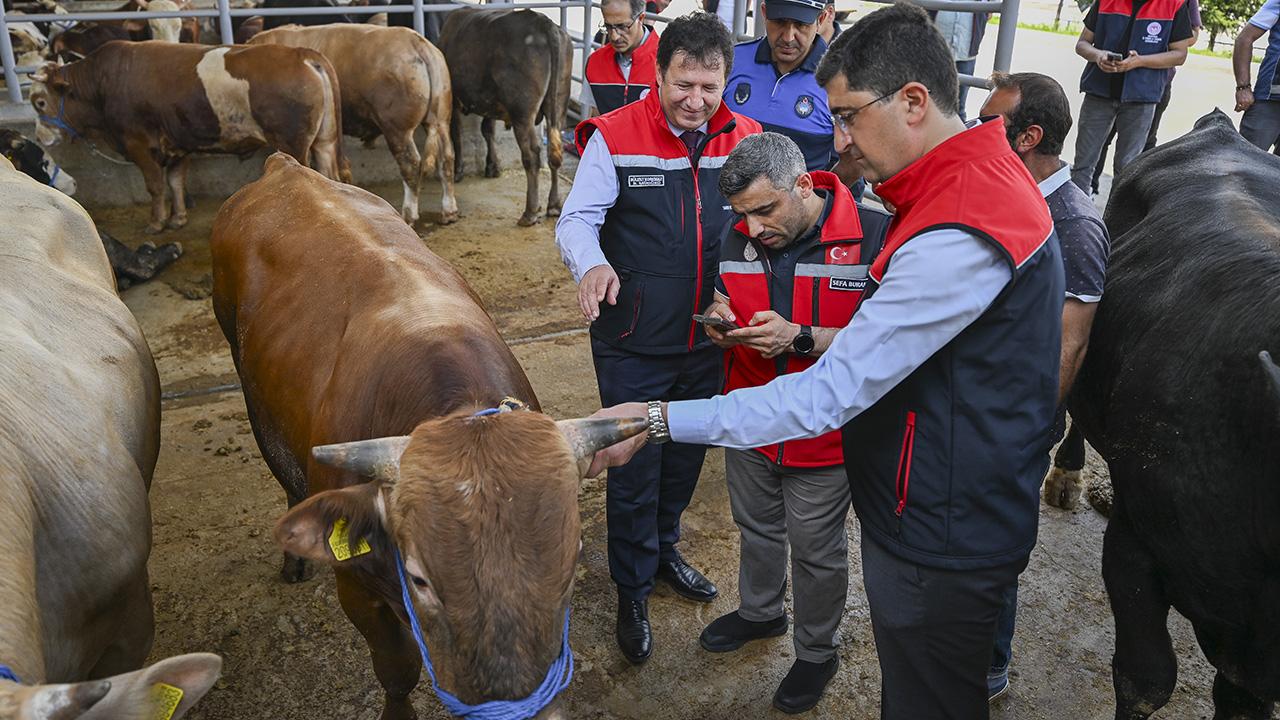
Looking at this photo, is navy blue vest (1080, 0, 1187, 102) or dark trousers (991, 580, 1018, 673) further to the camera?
navy blue vest (1080, 0, 1187, 102)

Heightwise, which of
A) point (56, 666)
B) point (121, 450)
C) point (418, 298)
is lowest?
point (56, 666)

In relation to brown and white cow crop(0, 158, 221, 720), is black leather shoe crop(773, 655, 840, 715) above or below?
below

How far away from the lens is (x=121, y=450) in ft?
9.91

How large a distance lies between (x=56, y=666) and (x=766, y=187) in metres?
2.33

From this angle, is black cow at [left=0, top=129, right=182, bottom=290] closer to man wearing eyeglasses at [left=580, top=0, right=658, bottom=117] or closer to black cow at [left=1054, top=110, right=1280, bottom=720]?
man wearing eyeglasses at [left=580, top=0, right=658, bottom=117]

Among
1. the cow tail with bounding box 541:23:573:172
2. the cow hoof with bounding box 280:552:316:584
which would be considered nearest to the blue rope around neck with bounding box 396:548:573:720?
the cow hoof with bounding box 280:552:316:584

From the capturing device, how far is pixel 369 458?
221cm

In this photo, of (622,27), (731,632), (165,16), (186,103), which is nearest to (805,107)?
(731,632)

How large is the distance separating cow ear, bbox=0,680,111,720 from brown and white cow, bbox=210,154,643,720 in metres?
0.70

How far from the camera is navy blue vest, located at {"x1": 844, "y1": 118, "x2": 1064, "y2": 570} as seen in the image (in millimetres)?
2148

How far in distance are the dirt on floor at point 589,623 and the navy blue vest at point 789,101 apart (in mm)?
1760

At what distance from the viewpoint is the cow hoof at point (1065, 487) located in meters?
4.64

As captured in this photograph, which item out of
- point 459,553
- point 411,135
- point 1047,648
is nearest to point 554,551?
point 459,553

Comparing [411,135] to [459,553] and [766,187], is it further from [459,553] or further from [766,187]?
[459,553]
